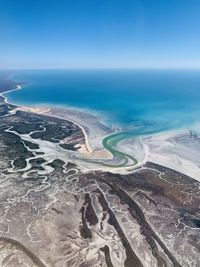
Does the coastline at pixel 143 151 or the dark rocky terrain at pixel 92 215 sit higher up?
the dark rocky terrain at pixel 92 215

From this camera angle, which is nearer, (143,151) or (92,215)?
(92,215)

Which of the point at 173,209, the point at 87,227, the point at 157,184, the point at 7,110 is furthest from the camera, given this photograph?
the point at 7,110

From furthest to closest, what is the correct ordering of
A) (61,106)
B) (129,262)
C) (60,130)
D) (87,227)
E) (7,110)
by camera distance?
(61,106) → (7,110) → (60,130) → (87,227) → (129,262)

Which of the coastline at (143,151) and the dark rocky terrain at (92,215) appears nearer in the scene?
the dark rocky terrain at (92,215)

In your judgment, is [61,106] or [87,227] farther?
[61,106]

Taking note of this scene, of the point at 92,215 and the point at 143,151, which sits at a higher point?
the point at 92,215

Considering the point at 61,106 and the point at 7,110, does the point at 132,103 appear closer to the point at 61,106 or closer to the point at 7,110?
the point at 61,106

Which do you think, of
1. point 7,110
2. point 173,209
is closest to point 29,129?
point 7,110

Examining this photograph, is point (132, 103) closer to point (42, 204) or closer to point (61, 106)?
point (61, 106)

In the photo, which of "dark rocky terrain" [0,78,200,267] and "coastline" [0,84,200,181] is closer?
"dark rocky terrain" [0,78,200,267]

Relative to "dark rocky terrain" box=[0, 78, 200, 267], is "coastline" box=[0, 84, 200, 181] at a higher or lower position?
lower
